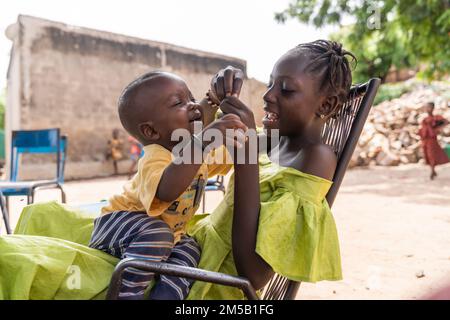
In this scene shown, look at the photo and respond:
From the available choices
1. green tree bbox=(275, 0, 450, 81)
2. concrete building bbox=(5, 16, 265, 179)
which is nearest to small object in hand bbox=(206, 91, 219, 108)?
green tree bbox=(275, 0, 450, 81)

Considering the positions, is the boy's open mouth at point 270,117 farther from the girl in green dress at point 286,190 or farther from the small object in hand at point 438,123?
the small object in hand at point 438,123

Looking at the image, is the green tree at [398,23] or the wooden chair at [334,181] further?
the green tree at [398,23]

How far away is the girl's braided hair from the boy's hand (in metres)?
0.36

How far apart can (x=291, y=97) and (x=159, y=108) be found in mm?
376

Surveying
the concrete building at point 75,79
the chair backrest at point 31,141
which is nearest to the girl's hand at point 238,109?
the chair backrest at point 31,141

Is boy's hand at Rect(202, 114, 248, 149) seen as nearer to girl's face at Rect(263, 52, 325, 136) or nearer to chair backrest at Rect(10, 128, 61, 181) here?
girl's face at Rect(263, 52, 325, 136)

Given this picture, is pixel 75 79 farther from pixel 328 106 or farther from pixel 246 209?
pixel 246 209

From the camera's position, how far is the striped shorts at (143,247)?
1142mm

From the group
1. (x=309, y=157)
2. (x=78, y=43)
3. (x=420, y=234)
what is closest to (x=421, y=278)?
(x=420, y=234)

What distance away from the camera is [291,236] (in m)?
1.17

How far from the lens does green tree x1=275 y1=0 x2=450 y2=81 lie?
24.7 ft

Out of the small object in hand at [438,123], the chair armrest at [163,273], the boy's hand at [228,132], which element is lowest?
the chair armrest at [163,273]

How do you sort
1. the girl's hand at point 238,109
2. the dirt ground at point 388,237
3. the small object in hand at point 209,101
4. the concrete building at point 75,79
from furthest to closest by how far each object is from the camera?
the concrete building at point 75,79 < the dirt ground at point 388,237 < the small object in hand at point 209,101 < the girl's hand at point 238,109

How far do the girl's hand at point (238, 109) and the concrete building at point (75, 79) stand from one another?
10710 millimetres
